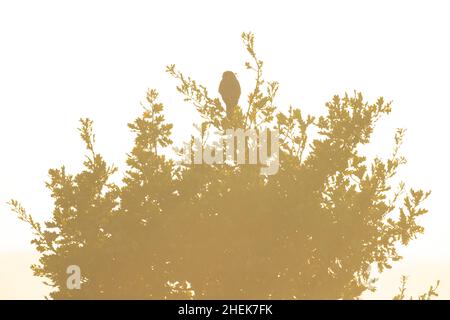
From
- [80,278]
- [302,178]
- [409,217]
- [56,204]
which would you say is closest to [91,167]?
[56,204]

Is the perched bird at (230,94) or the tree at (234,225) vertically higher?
the perched bird at (230,94)

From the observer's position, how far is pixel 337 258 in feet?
62.7

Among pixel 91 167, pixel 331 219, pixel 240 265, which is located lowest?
pixel 240 265

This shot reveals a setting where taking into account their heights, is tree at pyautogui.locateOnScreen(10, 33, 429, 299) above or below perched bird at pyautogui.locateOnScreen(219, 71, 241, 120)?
below

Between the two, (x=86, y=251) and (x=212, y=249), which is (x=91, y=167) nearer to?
(x=86, y=251)

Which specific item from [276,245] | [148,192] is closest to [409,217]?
[276,245]

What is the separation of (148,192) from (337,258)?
5.18m
